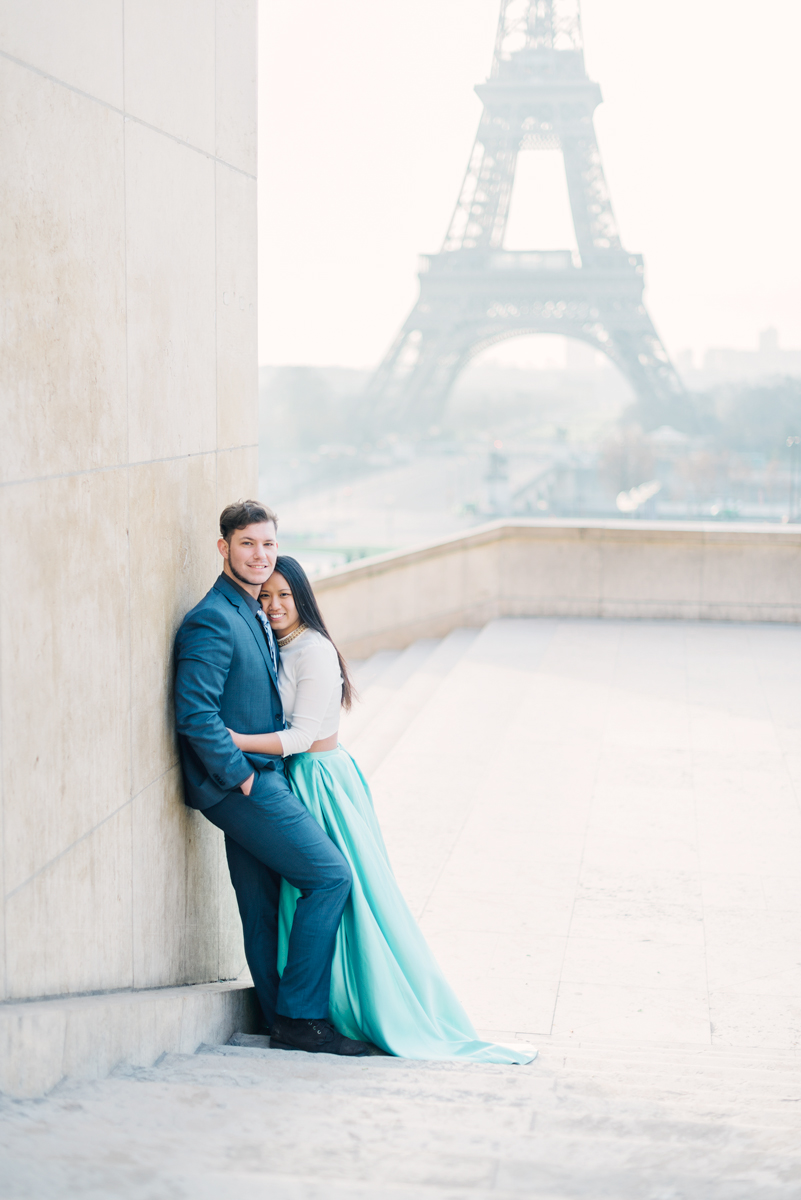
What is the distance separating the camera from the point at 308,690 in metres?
3.11

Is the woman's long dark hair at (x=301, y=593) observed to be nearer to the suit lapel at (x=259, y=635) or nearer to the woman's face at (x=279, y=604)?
the woman's face at (x=279, y=604)

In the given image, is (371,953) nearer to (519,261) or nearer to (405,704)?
(405,704)

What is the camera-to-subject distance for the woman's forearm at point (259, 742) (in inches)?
118

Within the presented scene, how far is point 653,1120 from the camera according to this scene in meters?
2.18

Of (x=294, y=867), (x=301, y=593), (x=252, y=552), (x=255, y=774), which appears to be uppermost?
(x=252, y=552)

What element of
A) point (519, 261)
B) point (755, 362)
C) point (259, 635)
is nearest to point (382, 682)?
point (259, 635)

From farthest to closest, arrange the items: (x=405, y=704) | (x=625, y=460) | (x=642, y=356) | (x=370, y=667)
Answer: (x=642, y=356) < (x=625, y=460) < (x=370, y=667) < (x=405, y=704)

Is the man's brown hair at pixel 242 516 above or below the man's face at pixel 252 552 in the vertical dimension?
above

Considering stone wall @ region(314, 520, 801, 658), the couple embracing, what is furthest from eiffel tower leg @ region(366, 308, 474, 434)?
the couple embracing

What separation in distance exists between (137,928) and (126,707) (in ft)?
1.86

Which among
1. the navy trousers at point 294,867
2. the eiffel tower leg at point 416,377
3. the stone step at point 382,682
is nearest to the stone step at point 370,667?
the stone step at point 382,682

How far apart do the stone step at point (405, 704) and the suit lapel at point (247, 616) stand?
10.4ft

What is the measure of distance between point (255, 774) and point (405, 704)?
4.69m

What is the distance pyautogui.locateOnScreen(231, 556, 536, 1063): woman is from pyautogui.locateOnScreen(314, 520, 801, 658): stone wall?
604 cm
